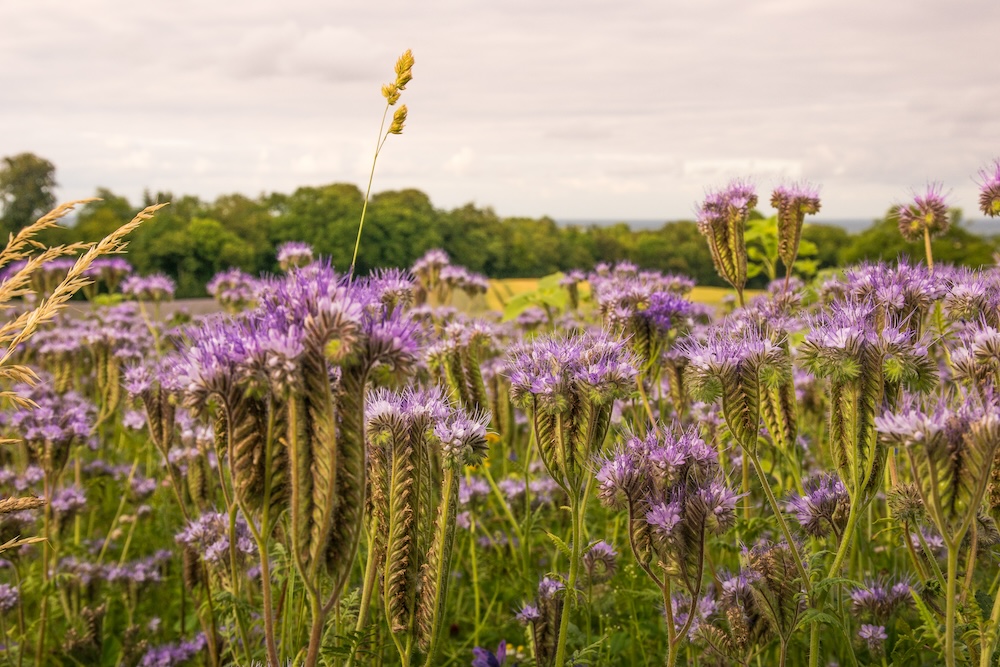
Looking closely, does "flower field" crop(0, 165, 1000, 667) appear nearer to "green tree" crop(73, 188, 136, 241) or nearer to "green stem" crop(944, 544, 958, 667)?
"green stem" crop(944, 544, 958, 667)

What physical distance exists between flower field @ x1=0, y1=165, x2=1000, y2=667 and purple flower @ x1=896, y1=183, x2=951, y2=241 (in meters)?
0.02

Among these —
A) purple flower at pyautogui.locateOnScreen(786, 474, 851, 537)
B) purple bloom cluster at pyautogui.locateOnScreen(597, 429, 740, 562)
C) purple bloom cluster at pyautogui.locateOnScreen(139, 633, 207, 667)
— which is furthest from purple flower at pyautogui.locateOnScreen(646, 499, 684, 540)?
purple bloom cluster at pyautogui.locateOnScreen(139, 633, 207, 667)

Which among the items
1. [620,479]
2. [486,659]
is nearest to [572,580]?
[620,479]

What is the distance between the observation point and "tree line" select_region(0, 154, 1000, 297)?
30125 millimetres

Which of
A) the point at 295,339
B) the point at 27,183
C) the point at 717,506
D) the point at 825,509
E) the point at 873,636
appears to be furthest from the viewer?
the point at 27,183

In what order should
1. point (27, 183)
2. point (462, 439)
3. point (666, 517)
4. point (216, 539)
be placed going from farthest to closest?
point (27, 183) → point (216, 539) → point (462, 439) → point (666, 517)

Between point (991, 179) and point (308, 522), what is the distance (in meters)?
4.26

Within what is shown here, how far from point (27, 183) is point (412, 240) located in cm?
6825

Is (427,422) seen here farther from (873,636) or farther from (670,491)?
(873,636)

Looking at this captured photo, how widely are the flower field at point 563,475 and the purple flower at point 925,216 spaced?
2 cm

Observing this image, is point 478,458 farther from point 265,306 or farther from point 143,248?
point 143,248

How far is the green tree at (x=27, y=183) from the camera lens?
76.1 meters

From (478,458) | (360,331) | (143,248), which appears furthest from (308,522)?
(143,248)

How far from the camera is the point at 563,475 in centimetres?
333
